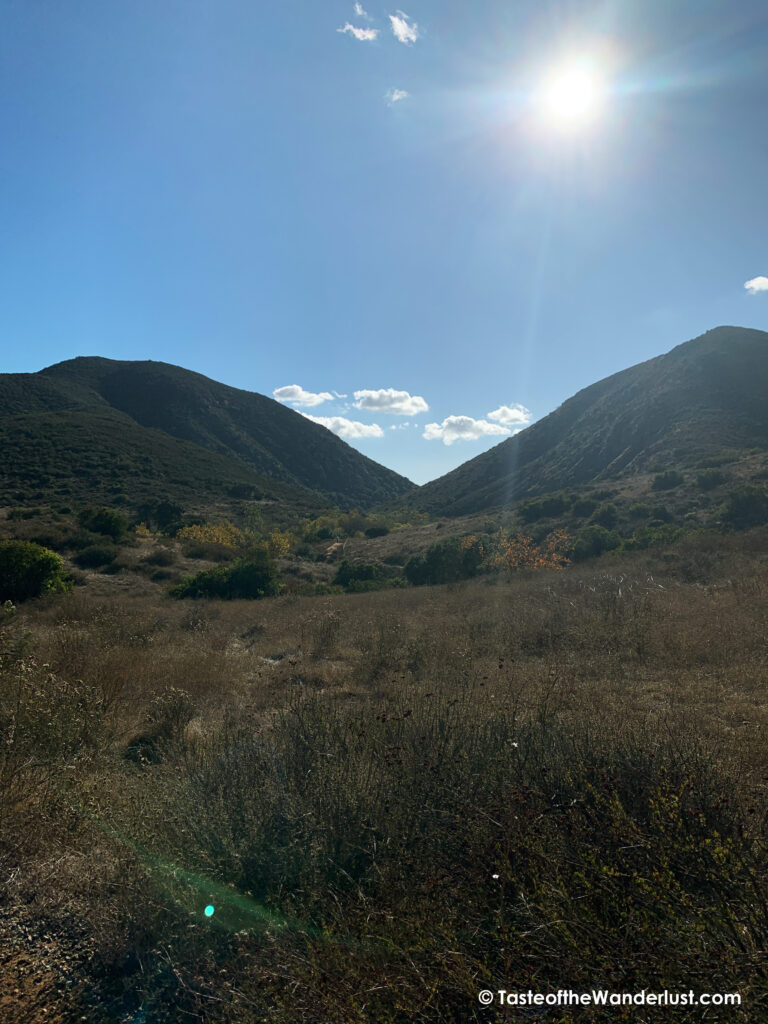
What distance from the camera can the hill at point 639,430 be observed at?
39.9m

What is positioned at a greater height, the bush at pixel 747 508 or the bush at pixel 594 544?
the bush at pixel 747 508

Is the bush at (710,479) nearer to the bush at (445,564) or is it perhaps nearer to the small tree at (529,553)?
the small tree at (529,553)

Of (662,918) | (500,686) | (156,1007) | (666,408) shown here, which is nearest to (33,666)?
(156,1007)

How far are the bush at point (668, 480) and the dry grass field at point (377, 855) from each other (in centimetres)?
2857

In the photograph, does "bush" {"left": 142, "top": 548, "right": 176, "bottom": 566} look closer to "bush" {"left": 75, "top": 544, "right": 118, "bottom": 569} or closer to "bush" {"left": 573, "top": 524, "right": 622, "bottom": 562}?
"bush" {"left": 75, "top": 544, "right": 118, "bottom": 569}

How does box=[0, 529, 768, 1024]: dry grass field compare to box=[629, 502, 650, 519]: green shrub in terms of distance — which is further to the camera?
box=[629, 502, 650, 519]: green shrub

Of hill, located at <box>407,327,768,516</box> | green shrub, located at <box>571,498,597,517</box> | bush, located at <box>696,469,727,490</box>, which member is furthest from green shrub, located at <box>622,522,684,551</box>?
hill, located at <box>407,327,768,516</box>

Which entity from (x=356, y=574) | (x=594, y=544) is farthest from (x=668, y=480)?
(x=356, y=574)

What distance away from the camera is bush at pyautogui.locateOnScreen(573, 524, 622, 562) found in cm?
2139

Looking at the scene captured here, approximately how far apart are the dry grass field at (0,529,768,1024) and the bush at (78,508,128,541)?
21887mm

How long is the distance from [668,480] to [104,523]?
30662mm

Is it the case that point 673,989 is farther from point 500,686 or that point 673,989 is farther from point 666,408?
point 666,408

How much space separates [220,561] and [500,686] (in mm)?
21325

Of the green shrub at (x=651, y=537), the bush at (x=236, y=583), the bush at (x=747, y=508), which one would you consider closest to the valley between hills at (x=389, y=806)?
the bush at (x=236, y=583)
